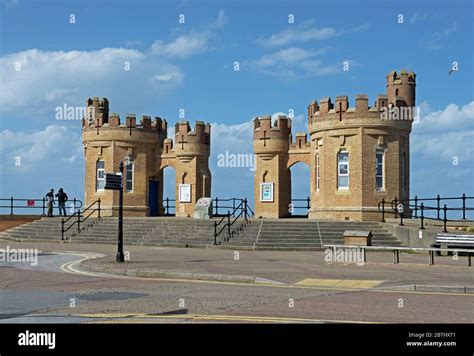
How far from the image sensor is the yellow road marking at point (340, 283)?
14320mm

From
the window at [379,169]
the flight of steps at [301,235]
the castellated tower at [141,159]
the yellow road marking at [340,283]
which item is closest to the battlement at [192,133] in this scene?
the castellated tower at [141,159]

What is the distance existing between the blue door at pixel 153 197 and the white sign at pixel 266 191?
7.94 m

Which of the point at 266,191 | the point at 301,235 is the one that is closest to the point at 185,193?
the point at 266,191

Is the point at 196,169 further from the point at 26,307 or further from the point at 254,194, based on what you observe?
the point at 26,307

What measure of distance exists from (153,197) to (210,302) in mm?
32664

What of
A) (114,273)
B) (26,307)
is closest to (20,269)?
(114,273)

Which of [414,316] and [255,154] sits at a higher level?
[255,154]

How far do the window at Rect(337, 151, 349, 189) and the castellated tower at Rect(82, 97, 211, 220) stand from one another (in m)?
11.9

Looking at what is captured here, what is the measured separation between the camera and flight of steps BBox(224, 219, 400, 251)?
89.6 ft

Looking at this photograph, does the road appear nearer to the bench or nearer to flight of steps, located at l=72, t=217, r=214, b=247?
the bench

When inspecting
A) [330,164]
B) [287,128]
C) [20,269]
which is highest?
[287,128]

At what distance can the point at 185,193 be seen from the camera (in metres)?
42.2
